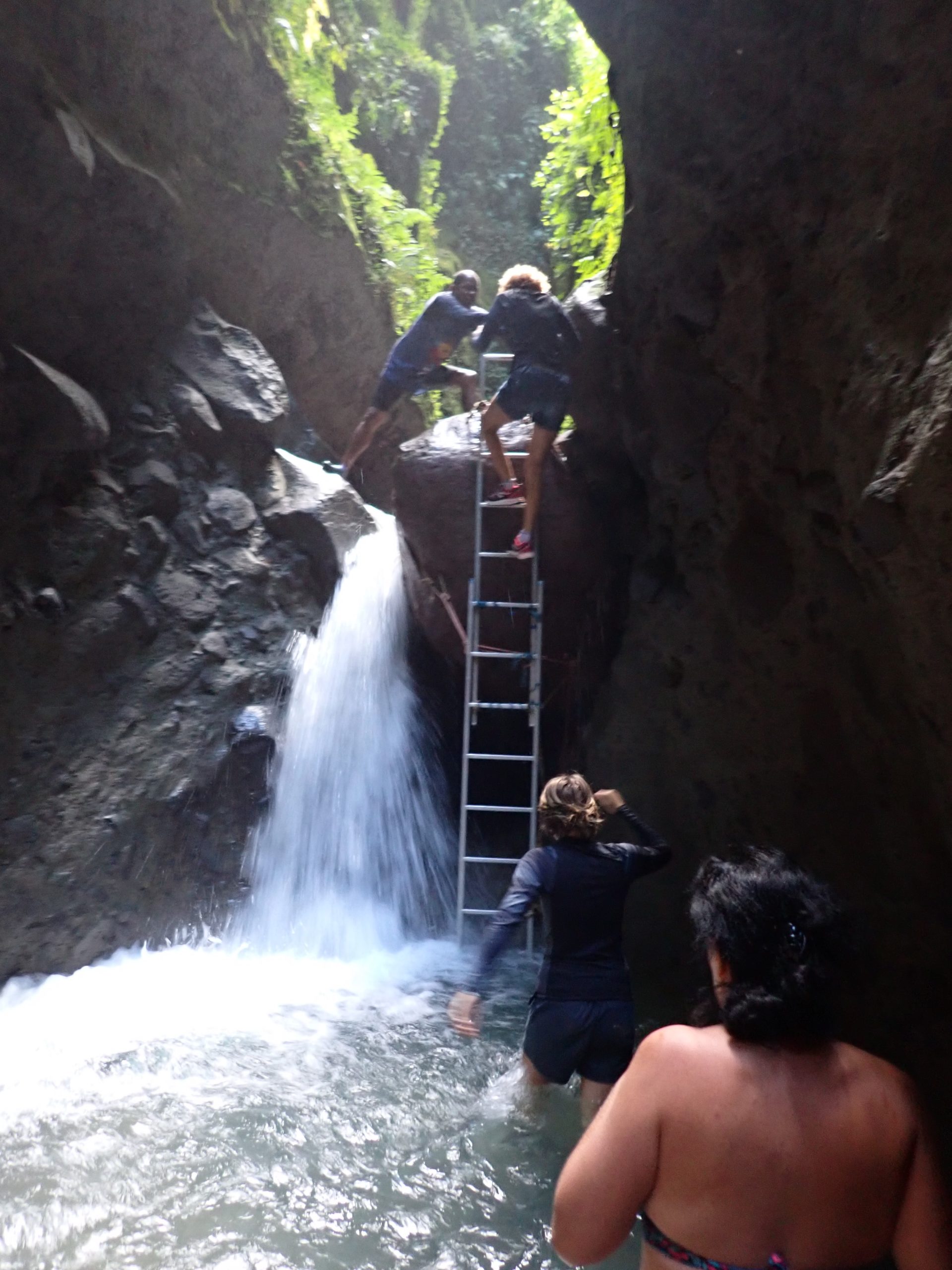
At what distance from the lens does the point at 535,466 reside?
6852 millimetres

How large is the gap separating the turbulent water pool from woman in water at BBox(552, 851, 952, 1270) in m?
1.58

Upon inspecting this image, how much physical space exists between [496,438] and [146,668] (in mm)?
3214

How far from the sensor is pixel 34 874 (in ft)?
20.1

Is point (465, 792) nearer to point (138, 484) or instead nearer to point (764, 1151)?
point (138, 484)

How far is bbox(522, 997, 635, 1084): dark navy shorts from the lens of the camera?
11.9 ft

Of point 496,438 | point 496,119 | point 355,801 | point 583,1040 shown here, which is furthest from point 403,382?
point 496,119

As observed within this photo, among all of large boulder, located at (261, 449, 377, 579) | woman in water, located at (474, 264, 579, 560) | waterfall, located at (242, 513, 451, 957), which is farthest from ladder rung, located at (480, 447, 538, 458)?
large boulder, located at (261, 449, 377, 579)

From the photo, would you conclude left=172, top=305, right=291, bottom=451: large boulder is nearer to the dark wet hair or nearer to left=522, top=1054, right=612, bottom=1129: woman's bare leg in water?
left=522, top=1054, right=612, bottom=1129: woman's bare leg in water

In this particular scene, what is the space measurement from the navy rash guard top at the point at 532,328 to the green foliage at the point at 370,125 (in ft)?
16.3

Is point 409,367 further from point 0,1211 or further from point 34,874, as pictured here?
point 0,1211

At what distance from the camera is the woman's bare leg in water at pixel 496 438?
6785 millimetres

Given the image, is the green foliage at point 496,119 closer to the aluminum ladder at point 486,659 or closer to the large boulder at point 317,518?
the large boulder at point 317,518

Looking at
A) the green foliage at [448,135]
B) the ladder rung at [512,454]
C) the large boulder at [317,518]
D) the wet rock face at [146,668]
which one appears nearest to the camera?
the wet rock face at [146,668]

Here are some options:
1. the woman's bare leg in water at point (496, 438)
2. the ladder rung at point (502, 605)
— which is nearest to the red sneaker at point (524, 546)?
the ladder rung at point (502, 605)
